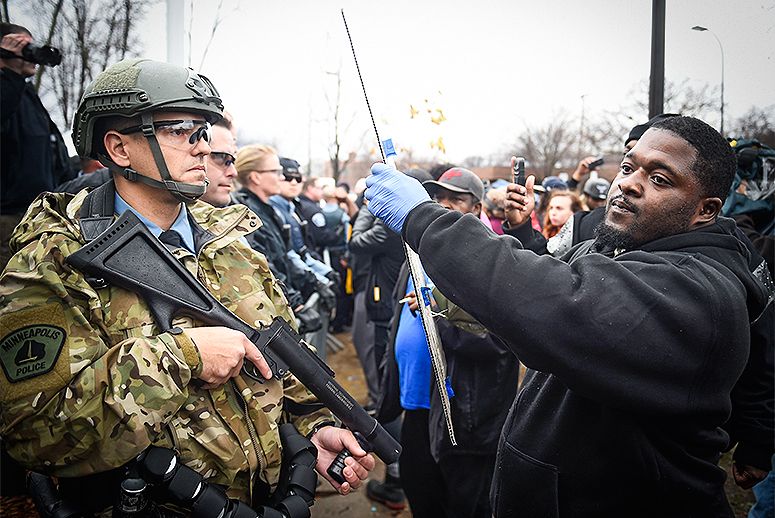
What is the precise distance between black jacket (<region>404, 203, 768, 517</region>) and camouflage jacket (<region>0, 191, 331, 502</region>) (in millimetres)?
886

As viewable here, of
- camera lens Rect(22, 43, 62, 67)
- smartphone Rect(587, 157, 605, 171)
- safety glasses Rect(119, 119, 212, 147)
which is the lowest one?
smartphone Rect(587, 157, 605, 171)

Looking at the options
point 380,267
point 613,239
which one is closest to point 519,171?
point 613,239

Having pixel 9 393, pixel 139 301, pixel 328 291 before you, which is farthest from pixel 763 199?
pixel 9 393

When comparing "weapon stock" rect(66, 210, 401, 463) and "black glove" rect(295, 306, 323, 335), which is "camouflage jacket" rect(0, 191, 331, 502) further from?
Answer: "black glove" rect(295, 306, 323, 335)

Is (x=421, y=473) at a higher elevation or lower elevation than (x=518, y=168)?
lower

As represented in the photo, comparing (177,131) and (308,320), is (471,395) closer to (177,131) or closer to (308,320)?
(308,320)

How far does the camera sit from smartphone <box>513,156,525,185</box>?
2.51 metres

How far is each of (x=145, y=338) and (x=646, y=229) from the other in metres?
1.75

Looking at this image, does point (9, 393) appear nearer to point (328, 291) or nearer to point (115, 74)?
point (115, 74)

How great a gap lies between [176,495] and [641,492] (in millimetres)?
1506

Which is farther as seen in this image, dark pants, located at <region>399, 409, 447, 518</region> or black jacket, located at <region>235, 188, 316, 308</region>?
black jacket, located at <region>235, 188, 316, 308</region>

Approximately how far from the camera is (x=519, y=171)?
2.56 m

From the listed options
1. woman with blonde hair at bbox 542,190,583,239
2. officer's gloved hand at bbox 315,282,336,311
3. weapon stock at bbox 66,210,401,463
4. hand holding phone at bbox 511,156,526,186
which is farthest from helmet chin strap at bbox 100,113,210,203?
woman with blonde hair at bbox 542,190,583,239

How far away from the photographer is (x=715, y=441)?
1670mm
